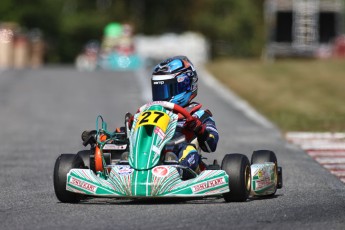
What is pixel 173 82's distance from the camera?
932 centimetres

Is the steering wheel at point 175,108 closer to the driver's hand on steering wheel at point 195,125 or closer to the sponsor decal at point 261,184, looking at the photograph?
the driver's hand on steering wheel at point 195,125

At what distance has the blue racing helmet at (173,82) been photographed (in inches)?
367

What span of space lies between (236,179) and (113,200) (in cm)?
114

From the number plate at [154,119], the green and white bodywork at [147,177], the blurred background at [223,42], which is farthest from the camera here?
the blurred background at [223,42]

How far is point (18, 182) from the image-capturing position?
1027cm

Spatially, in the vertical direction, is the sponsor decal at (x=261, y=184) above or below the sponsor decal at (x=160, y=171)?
below

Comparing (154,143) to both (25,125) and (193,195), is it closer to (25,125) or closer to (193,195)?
(193,195)

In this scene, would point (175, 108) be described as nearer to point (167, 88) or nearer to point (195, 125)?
point (195, 125)

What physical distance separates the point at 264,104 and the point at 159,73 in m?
11.5

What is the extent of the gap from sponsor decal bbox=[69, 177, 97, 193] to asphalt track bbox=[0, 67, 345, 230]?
151 millimetres

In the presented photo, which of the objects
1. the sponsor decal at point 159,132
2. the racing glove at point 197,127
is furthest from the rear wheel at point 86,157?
the sponsor decal at point 159,132

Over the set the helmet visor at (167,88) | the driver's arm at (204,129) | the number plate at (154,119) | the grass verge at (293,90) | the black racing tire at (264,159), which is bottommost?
the grass verge at (293,90)

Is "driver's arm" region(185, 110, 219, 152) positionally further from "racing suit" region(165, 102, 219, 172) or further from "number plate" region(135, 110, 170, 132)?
"number plate" region(135, 110, 170, 132)

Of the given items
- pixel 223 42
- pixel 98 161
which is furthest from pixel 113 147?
pixel 223 42
